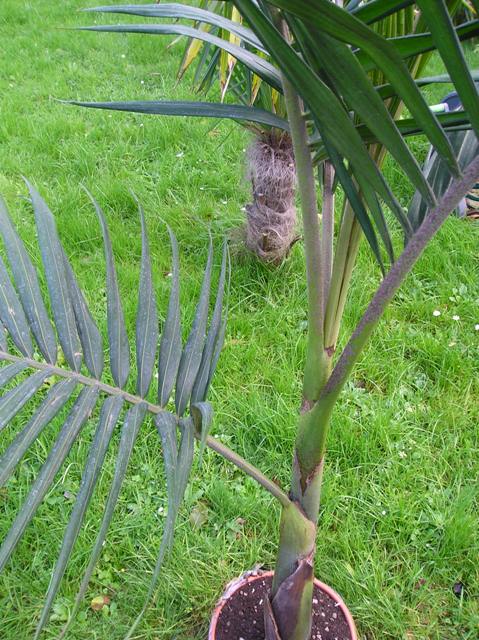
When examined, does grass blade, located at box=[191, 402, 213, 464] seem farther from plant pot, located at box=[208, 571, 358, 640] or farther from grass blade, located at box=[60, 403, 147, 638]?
plant pot, located at box=[208, 571, 358, 640]

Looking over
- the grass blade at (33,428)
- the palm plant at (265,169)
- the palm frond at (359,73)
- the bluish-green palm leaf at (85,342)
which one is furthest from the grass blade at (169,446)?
the palm plant at (265,169)

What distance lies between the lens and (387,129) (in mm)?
505

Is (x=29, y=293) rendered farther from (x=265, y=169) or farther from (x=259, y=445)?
(x=265, y=169)

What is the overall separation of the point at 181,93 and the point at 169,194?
38.7 inches

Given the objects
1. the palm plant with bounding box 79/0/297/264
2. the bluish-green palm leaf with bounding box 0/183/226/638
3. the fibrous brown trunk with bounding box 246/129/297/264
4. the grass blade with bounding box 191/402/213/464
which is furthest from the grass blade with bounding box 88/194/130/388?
the fibrous brown trunk with bounding box 246/129/297/264

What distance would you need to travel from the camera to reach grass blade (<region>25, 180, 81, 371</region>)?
0.74 m

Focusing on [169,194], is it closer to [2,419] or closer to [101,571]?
[101,571]

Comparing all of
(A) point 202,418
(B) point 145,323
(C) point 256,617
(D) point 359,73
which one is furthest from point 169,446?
(C) point 256,617

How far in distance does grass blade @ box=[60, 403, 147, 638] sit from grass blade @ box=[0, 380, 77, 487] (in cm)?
8

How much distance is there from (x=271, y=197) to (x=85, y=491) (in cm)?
155

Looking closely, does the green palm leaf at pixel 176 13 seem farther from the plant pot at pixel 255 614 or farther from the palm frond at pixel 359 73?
the plant pot at pixel 255 614

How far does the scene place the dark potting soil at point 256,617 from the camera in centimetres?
108

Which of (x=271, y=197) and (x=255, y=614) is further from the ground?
(x=271, y=197)

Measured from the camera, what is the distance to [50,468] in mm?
620
